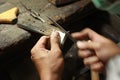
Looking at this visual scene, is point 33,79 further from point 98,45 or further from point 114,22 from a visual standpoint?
point 98,45

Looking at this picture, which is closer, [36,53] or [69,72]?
[36,53]

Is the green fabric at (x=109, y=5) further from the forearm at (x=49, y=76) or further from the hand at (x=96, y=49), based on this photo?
the forearm at (x=49, y=76)

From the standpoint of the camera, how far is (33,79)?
1640 millimetres

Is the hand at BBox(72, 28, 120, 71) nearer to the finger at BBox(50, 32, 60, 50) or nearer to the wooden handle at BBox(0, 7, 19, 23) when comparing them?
the finger at BBox(50, 32, 60, 50)

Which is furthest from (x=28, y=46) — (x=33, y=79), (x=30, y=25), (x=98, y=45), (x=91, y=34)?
(x=98, y=45)

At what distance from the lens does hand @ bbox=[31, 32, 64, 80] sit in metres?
1.06

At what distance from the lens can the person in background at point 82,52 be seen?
805 mm

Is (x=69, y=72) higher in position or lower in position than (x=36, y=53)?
lower

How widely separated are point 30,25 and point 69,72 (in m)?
0.47

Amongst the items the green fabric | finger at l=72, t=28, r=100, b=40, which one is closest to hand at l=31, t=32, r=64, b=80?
finger at l=72, t=28, r=100, b=40

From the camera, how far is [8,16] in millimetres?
1419

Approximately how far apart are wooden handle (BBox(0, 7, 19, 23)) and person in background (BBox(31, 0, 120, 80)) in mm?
353

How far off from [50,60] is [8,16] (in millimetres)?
501

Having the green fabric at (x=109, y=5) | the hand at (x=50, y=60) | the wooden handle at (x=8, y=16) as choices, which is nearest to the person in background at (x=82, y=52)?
the hand at (x=50, y=60)
